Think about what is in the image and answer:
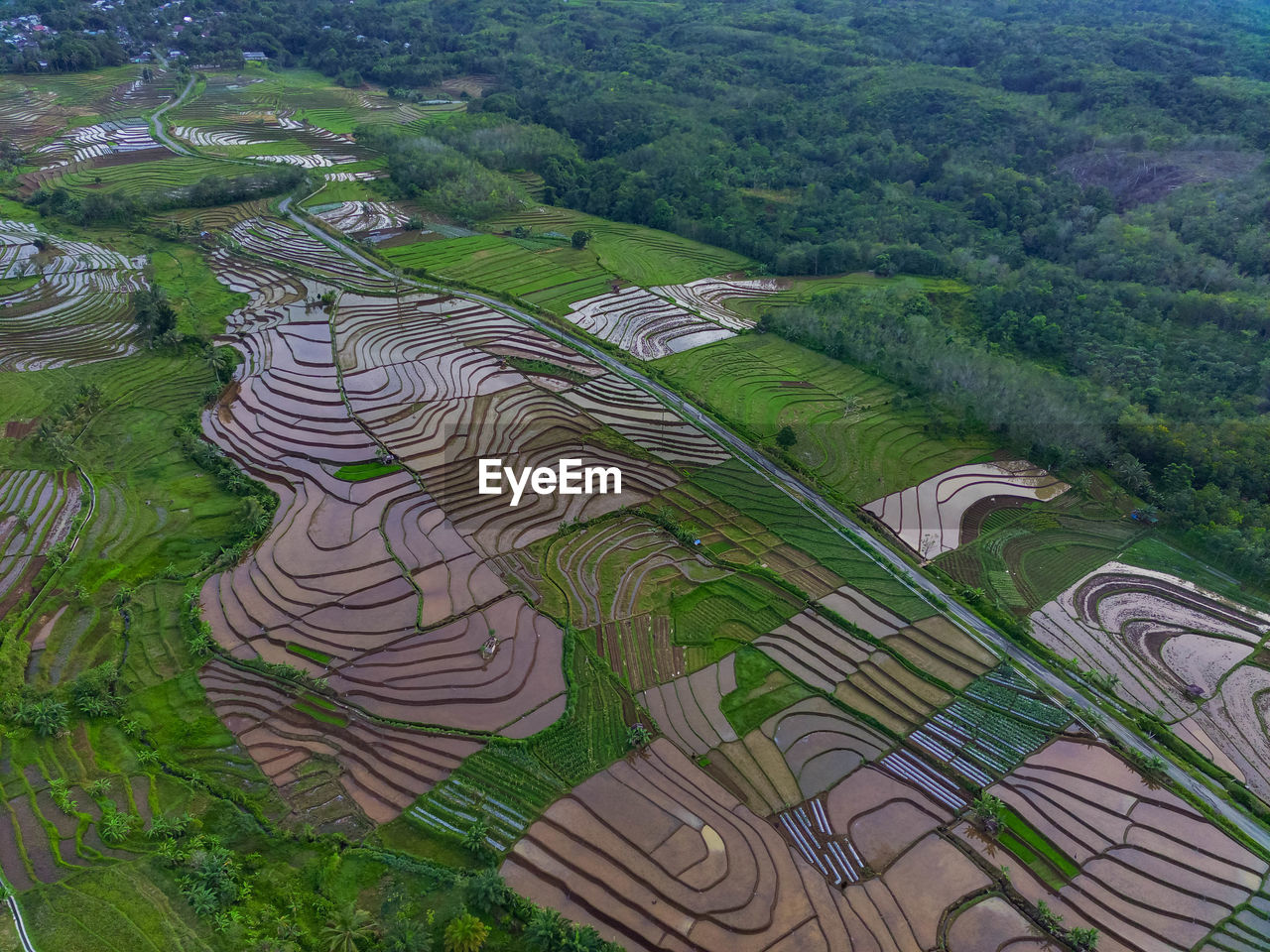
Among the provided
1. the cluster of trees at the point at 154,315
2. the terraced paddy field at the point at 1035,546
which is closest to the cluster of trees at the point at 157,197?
the cluster of trees at the point at 154,315

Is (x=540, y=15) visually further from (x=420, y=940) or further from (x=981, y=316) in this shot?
(x=420, y=940)

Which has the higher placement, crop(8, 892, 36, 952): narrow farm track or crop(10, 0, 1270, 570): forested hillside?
crop(10, 0, 1270, 570): forested hillside

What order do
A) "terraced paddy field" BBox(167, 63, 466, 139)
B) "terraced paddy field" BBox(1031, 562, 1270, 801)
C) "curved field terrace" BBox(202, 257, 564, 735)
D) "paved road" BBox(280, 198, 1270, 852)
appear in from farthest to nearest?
"terraced paddy field" BBox(167, 63, 466, 139) < "curved field terrace" BBox(202, 257, 564, 735) < "terraced paddy field" BBox(1031, 562, 1270, 801) < "paved road" BBox(280, 198, 1270, 852)

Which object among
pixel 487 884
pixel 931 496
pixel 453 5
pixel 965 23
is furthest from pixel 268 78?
pixel 487 884

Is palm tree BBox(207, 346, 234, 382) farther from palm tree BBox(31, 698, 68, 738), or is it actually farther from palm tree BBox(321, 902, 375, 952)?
palm tree BBox(321, 902, 375, 952)

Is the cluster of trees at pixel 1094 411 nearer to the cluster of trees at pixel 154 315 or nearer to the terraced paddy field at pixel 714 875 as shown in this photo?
the terraced paddy field at pixel 714 875

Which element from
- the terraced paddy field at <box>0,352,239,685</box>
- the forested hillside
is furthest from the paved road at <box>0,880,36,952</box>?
the forested hillside

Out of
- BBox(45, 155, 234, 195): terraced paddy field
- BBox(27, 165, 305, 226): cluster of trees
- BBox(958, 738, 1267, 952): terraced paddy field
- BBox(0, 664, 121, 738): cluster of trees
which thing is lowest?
BBox(958, 738, 1267, 952): terraced paddy field

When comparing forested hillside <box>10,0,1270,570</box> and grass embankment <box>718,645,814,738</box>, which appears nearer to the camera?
grass embankment <box>718,645,814,738</box>
